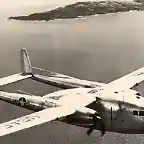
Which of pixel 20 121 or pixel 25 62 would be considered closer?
pixel 20 121

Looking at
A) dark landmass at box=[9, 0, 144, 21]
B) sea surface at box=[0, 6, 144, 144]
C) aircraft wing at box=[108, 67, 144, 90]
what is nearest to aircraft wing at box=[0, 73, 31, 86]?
sea surface at box=[0, 6, 144, 144]

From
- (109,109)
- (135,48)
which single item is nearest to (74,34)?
(135,48)

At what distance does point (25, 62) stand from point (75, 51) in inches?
16.6

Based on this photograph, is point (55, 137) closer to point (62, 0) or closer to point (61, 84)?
point (61, 84)

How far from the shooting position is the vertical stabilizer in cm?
311

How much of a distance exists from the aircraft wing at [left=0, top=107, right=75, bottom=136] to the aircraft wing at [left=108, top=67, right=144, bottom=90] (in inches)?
22.3

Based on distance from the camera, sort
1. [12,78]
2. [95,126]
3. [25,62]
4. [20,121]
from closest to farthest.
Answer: [20,121]
[95,126]
[12,78]
[25,62]

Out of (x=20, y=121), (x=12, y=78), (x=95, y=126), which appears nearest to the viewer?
(x=20, y=121)

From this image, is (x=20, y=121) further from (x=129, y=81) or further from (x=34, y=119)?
(x=129, y=81)

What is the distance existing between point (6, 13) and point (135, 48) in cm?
112

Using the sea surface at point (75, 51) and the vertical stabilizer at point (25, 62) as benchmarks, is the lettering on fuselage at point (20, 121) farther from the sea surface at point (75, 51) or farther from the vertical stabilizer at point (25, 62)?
the vertical stabilizer at point (25, 62)

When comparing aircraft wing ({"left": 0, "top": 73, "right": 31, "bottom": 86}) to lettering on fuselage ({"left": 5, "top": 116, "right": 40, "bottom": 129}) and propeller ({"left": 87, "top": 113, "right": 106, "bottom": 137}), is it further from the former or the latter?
propeller ({"left": 87, "top": 113, "right": 106, "bottom": 137})

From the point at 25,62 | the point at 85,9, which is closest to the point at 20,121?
the point at 25,62

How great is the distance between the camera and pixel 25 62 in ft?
10.3
